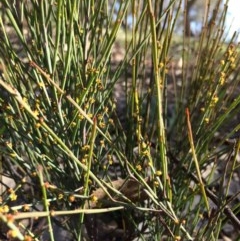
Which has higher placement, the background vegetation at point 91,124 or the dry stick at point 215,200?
the background vegetation at point 91,124

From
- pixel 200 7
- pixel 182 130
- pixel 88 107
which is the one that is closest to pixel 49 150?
pixel 88 107

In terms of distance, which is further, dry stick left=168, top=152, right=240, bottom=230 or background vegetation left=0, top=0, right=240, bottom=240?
dry stick left=168, top=152, right=240, bottom=230

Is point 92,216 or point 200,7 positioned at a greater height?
point 92,216

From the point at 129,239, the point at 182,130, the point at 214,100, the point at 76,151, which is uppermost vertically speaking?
the point at 214,100

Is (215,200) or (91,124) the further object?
(215,200)

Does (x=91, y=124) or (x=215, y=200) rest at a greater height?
(x=91, y=124)

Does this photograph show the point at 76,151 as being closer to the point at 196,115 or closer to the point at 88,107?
the point at 88,107

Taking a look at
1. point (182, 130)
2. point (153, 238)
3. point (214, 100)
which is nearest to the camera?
point (214, 100)

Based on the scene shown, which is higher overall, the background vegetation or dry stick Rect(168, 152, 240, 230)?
the background vegetation

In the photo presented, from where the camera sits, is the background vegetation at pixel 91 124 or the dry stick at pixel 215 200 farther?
the dry stick at pixel 215 200

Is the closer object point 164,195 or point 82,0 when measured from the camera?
point 164,195

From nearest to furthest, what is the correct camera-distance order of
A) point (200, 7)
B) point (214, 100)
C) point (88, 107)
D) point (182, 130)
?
point (88, 107) < point (214, 100) < point (182, 130) < point (200, 7)
